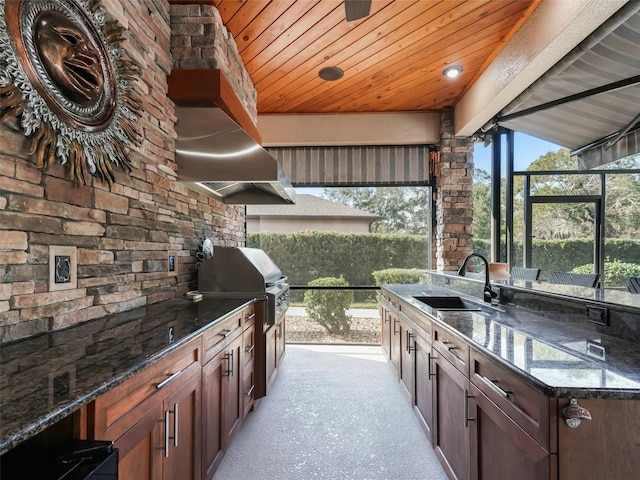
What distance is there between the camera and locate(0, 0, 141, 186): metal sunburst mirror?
1095 millimetres

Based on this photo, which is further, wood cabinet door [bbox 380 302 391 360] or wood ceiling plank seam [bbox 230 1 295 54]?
wood cabinet door [bbox 380 302 391 360]

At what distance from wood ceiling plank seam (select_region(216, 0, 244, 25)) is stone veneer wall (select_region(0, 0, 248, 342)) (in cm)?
40

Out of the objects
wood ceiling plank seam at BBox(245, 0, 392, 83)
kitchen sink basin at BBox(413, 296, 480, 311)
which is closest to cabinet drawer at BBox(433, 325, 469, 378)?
kitchen sink basin at BBox(413, 296, 480, 311)

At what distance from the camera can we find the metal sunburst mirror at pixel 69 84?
3.59 ft

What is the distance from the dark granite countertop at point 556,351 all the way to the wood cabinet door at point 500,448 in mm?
201

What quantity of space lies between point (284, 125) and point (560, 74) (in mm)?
2936

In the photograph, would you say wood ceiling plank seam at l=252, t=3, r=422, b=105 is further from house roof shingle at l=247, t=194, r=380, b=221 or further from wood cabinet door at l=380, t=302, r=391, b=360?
wood cabinet door at l=380, t=302, r=391, b=360

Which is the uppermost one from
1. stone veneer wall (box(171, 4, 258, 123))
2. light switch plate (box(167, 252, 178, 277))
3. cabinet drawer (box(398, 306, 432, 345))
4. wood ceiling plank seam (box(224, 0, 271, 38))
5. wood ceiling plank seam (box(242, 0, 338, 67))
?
Result: wood ceiling plank seam (box(224, 0, 271, 38))

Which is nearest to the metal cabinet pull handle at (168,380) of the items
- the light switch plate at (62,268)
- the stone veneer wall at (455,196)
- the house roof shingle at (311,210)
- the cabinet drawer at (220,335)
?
the cabinet drawer at (220,335)

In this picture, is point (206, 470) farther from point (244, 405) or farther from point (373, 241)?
point (373, 241)

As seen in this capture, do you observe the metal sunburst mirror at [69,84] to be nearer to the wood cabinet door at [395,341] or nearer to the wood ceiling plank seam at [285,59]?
the wood ceiling plank seam at [285,59]

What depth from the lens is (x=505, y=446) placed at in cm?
110

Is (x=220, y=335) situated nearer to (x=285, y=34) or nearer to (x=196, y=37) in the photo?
(x=196, y=37)

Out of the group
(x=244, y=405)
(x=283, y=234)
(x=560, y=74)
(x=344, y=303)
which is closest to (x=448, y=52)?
(x=560, y=74)
